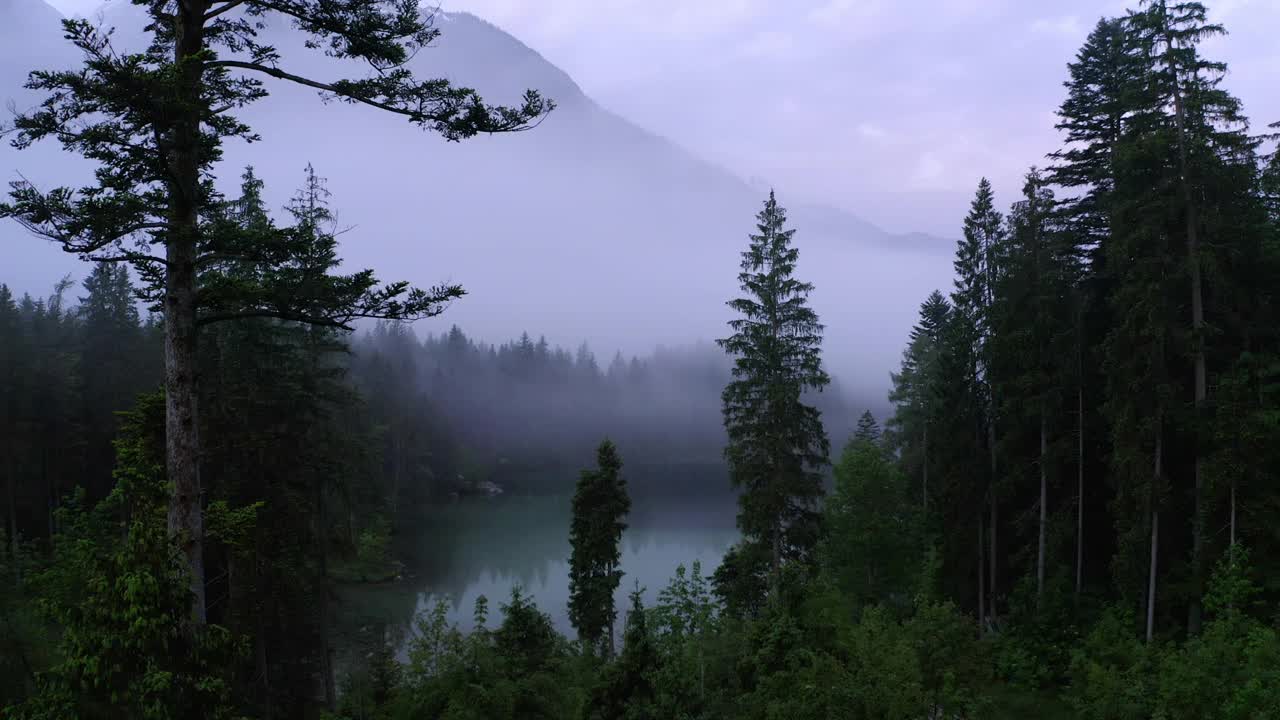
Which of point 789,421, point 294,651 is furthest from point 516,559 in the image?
point 789,421

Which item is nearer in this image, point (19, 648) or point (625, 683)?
point (625, 683)

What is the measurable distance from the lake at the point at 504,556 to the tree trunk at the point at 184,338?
15.3 metres

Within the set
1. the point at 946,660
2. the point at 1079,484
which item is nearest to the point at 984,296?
the point at 1079,484

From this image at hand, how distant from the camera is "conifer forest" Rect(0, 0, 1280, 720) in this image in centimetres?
673

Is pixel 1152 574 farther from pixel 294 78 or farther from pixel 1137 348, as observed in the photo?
pixel 294 78

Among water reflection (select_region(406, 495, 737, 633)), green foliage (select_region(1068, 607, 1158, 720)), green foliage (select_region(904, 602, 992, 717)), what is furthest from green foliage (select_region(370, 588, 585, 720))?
water reflection (select_region(406, 495, 737, 633))

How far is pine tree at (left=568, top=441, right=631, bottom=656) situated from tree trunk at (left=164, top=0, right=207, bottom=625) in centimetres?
1967

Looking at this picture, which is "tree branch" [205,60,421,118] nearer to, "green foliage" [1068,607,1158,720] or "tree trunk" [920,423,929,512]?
"green foliage" [1068,607,1158,720]

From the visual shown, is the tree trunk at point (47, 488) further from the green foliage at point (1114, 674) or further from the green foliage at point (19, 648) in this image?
the green foliage at point (1114, 674)

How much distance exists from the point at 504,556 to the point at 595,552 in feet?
98.0

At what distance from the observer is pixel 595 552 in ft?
86.9

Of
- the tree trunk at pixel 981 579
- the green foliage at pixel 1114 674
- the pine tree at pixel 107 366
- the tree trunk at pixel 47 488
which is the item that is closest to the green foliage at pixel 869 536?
the tree trunk at pixel 981 579

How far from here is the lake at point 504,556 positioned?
3609 centimetres

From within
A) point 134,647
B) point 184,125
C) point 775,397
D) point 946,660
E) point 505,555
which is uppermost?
point 184,125
